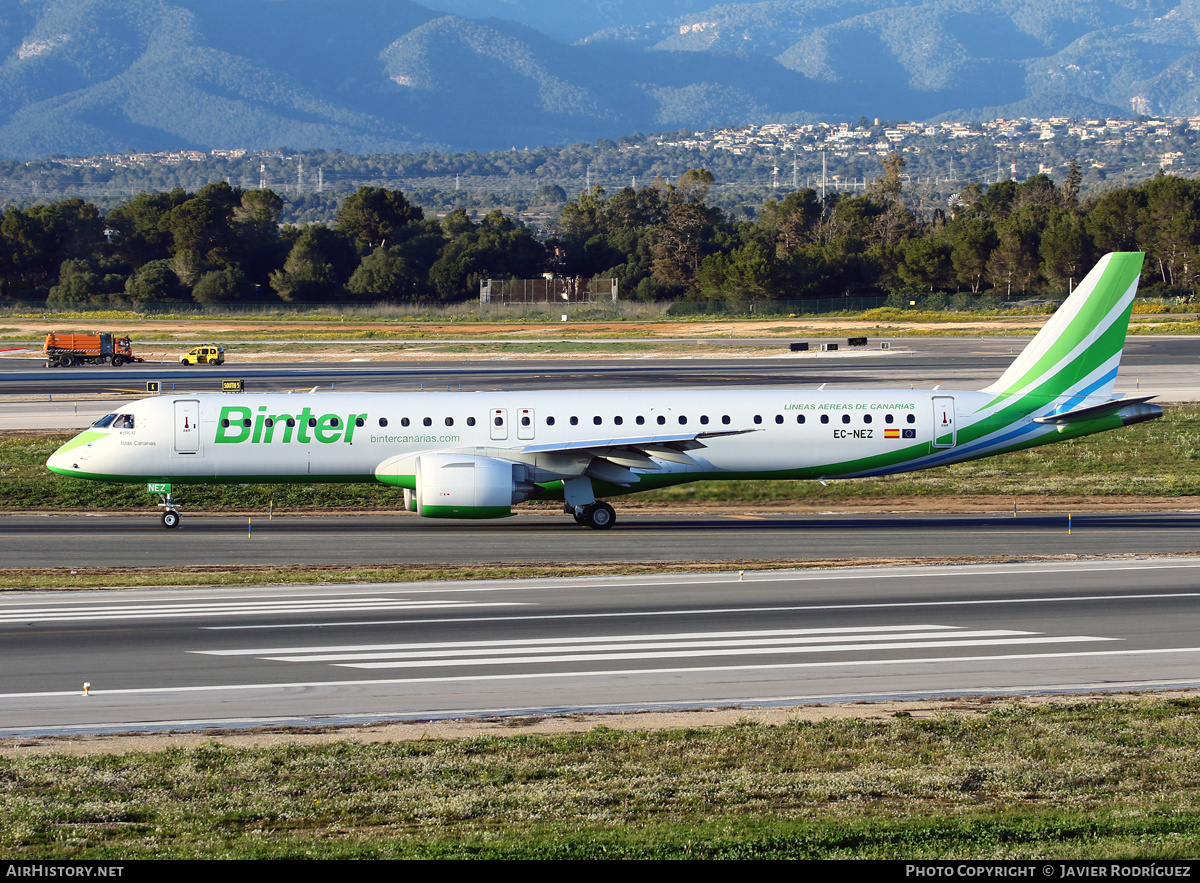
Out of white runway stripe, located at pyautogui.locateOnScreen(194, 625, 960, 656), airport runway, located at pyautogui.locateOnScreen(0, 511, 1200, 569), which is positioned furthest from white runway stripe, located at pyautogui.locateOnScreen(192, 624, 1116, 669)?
airport runway, located at pyautogui.locateOnScreen(0, 511, 1200, 569)

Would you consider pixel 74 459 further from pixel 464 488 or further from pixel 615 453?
pixel 615 453

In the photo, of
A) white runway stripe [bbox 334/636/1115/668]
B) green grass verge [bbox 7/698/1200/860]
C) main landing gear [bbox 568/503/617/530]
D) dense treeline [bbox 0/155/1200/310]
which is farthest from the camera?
dense treeline [bbox 0/155/1200/310]

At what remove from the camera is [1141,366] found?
71312 mm

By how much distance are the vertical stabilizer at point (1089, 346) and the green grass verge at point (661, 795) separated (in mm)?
20966

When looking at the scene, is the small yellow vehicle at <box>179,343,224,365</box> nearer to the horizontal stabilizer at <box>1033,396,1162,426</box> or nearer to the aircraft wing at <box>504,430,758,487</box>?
the aircraft wing at <box>504,430,758,487</box>

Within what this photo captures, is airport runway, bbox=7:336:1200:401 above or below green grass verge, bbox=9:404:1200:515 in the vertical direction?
above

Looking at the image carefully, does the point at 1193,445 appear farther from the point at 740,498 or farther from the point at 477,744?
the point at 477,744

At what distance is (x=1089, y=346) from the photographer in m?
35.5

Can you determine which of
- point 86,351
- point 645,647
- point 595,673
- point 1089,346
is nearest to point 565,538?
point 645,647

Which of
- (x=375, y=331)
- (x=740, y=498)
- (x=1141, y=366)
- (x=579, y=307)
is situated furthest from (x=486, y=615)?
(x=579, y=307)

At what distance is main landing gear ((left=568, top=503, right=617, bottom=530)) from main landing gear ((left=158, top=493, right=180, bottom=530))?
1135 cm

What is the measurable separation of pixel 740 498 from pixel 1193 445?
19.2 meters

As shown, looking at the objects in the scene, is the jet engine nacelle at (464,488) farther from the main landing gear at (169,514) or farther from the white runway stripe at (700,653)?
the white runway stripe at (700,653)

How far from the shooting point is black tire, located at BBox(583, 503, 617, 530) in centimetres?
3434
